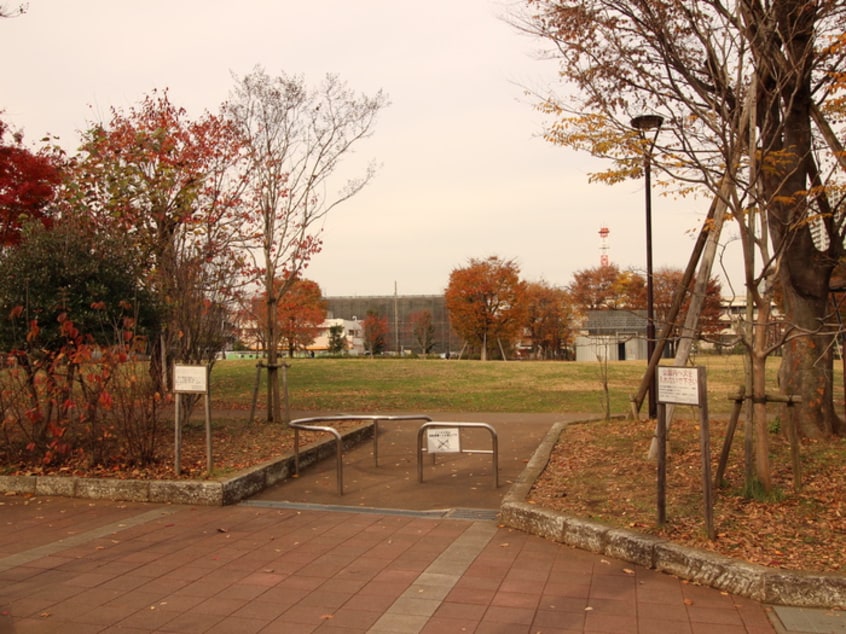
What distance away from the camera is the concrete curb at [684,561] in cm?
439

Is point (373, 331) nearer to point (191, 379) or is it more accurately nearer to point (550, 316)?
point (550, 316)

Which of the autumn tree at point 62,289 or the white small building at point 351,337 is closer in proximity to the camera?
the autumn tree at point 62,289

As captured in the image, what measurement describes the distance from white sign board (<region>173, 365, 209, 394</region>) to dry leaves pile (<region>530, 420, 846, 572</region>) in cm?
357

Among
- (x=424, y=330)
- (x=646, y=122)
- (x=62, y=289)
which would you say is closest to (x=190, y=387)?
(x=62, y=289)

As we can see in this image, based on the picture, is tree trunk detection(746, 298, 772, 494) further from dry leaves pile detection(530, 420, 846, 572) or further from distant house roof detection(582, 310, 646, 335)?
distant house roof detection(582, 310, 646, 335)

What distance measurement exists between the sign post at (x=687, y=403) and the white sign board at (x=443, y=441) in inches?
106

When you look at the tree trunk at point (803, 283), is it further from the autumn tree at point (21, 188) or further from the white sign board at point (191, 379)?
the autumn tree at point (21, 188)

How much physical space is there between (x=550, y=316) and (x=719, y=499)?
54.1 metres

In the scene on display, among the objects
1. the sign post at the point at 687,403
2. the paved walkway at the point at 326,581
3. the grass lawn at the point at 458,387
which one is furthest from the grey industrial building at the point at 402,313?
the sign post at the point at 687,403

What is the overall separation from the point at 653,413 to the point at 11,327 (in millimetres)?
9309

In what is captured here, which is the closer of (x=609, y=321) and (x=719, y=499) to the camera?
(x=719, y=499)

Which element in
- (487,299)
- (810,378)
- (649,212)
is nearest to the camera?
(810,378)

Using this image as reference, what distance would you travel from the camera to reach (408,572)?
5039 millimetres

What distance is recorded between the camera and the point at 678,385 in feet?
18.0
